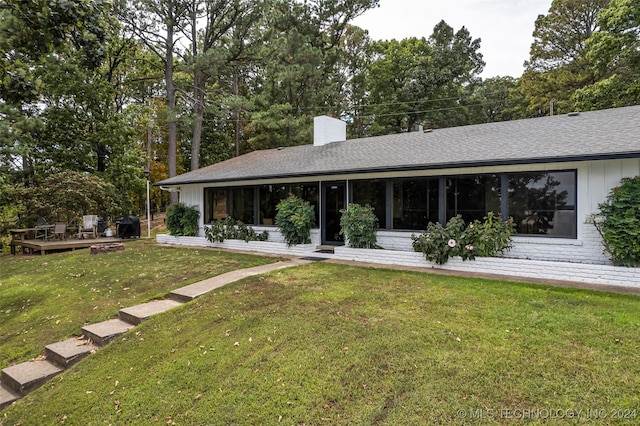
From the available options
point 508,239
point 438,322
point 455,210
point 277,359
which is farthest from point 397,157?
point 277,359

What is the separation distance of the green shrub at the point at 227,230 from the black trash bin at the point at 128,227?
5.06 meters

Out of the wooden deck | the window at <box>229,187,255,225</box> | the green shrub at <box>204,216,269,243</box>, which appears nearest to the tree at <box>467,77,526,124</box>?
the window at <box>229,187,255,225</box>

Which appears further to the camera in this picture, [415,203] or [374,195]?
[374,195]

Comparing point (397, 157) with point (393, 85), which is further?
point (393, 85)

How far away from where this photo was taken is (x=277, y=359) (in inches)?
153

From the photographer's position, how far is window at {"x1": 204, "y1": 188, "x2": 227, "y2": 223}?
12.6 metres

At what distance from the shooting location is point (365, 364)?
3625 mm

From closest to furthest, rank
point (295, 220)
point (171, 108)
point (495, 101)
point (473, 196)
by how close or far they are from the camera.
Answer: point (473, 196) < point (295, 220) < point (171, 108) < point (495, 101)

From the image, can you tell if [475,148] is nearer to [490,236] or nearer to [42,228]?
[490,236]

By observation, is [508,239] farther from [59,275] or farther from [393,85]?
[393,85]

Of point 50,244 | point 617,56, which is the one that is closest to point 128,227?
point 50,244

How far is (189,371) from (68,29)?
4105 millimetres

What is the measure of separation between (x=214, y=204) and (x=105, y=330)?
8.00 metres

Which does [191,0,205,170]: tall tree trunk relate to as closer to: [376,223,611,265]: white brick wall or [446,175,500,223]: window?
[446,175,500,223]: window
